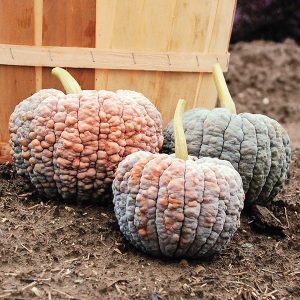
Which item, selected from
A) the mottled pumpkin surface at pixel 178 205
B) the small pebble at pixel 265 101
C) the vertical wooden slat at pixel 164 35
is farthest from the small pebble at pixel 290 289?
the small pebble at pixel 265 101

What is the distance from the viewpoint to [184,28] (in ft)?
12.0

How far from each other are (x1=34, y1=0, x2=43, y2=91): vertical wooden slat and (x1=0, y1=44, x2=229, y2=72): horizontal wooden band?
4 cm

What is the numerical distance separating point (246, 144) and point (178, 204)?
0.71 metres

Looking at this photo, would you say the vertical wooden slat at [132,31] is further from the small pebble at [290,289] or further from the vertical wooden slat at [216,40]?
the small pebble at [290,289]

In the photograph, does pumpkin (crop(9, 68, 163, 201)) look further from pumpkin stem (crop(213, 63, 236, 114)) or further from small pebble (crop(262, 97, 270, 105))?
small pebble (crop(262, 97, 270, 105))

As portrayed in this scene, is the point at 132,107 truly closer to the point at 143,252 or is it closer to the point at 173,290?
the point at 143,252

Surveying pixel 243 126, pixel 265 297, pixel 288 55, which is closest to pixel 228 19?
pixel 243 126

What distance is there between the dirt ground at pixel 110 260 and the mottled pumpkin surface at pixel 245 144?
0.17m

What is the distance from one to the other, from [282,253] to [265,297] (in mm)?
466

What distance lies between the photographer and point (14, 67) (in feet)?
11.6

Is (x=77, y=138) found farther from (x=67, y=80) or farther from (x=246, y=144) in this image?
(x=246, y=144)

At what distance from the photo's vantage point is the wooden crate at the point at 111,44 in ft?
11.3

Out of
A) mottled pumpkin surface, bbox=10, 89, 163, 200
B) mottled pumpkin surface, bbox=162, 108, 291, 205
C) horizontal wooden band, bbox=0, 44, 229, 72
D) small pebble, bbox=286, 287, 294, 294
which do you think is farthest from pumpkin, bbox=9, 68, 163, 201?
small pebble, bbox=286, 287, 294, 294

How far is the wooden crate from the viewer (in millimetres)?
3459
